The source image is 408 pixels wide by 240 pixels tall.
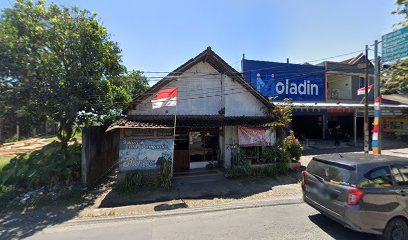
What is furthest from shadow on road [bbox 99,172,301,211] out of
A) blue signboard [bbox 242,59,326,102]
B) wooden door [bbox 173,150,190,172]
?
blue signboard [bbox 242,59,326,102]

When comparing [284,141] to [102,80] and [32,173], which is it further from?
[32,173]

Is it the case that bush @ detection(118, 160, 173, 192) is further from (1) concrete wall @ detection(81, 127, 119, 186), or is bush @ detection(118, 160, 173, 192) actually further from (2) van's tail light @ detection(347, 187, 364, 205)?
(2) van's tail light @ detection(347, 187, 364, 205)

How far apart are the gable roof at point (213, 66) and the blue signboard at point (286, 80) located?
6788 millimetres

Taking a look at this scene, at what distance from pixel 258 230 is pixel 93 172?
7.75 m

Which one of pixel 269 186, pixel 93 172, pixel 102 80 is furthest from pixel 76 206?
pixel 269 186

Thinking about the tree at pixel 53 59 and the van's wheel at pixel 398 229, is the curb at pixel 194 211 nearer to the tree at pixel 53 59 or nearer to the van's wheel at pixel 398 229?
the van's wheel at pixel 398 229

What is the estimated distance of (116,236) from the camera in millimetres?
5129

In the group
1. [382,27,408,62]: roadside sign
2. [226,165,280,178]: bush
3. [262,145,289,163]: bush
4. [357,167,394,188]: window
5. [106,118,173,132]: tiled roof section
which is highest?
[382,27,408,62]: roadside sign

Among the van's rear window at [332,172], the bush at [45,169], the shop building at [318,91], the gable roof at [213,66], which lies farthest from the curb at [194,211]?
the shop building at [318,91]

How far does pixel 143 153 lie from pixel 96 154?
8.33 ft

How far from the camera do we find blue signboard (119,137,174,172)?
917cm

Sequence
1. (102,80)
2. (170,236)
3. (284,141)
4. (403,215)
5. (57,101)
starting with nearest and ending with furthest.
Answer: (403,215) → (170,236) → (57,101) → (102,80) → (284,141)

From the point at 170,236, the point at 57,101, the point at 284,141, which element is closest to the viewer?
the point at 170,236

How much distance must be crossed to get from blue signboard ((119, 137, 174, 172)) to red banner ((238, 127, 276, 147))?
3827mm
